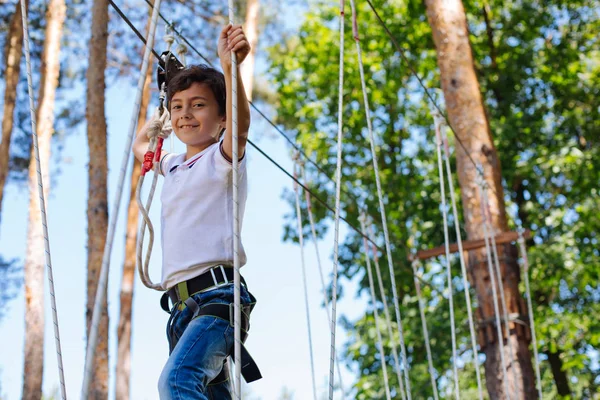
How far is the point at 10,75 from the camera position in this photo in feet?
29.5

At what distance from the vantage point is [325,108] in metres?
8.48

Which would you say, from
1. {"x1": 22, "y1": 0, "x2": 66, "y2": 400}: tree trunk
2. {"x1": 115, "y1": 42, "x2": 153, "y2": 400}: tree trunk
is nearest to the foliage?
{"x1": 115, "y1": 42, "x2": 153, "y2": 400}: tree trunk

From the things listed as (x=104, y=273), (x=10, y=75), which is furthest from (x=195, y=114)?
(x=10, y=75)

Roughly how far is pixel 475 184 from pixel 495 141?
2.85 m

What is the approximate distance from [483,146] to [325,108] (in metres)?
3.88

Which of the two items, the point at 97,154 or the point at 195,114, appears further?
the point at 97,154

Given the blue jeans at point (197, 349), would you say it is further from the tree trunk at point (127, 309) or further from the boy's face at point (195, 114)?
the tree trunk at point (127, 309)

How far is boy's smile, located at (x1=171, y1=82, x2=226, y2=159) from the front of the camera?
1852mm

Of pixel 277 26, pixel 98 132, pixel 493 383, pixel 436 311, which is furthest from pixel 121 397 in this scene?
pixel 277 26

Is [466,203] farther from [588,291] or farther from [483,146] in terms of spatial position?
[588,291]

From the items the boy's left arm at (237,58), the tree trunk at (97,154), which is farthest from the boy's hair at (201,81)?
the tree trunk at (97,154)

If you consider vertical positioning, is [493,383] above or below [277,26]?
below

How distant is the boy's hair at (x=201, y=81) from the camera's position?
186 centimetres

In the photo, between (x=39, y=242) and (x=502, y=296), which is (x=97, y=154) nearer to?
(x=39, y=242)
